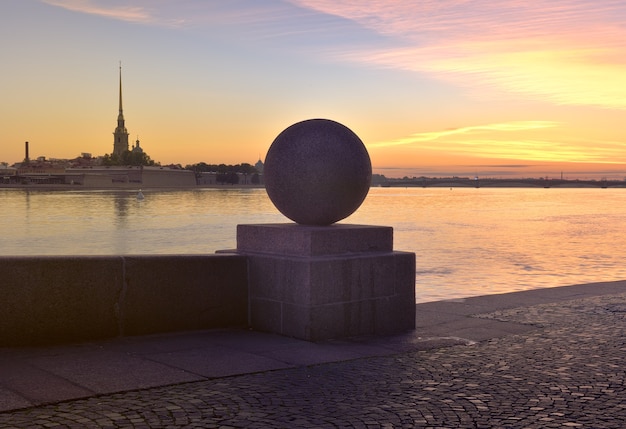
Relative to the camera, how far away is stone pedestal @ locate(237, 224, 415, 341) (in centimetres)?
780

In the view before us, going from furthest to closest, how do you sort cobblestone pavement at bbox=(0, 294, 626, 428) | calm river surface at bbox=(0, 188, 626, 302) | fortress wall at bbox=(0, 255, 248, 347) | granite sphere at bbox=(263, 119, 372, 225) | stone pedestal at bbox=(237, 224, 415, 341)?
calm river surface at bbox=(0, 188, 626, 302) → granite sphere at bbox=(263, 119, 372, 225) → stone pedestal at bbox=(237, 224, 415, 341) → fortress wall at bbox=(0, 255, 248, 347) → cobblestone pavement at bbox=(0, 294, 626, 428)

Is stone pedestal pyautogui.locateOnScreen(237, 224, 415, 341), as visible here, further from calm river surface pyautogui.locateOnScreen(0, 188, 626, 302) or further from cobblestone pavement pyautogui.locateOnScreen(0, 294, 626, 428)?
calm river surface pyautogui.locateOnScreen(0, 188, 626, 302)

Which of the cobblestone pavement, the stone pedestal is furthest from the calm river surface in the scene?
the cobblestone pavement

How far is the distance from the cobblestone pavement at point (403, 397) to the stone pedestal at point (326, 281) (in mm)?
996

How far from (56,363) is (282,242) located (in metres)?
2.56

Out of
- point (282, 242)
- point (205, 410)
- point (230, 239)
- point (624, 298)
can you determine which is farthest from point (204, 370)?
point (230, 239)

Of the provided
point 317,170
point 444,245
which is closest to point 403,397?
point 317,170

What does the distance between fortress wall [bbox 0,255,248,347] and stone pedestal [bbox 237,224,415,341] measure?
29 cm

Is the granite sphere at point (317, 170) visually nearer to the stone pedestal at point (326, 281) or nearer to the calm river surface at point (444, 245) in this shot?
the stone pedestal at point (326, 281)

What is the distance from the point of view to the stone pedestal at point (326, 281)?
7801 mm

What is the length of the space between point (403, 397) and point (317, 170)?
306cm

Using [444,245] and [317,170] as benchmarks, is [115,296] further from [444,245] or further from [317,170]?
[444,245]

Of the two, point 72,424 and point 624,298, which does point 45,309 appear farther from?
point 624,298

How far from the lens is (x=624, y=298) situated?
1108cm
